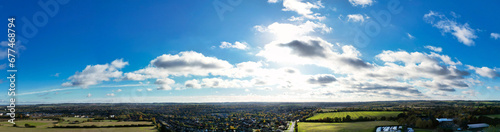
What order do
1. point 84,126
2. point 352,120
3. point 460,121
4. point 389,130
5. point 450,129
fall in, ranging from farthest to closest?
point 352,120 → point 84,126 → point 389,130 → point 460,121 → point 450,129

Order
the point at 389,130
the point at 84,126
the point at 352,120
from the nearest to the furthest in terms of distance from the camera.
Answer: the point at 389,130 < the point at 84,126 < the point at 352,120

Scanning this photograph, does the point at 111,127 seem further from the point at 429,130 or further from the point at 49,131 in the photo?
the point at 429,130

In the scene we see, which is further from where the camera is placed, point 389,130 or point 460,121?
point 389,130

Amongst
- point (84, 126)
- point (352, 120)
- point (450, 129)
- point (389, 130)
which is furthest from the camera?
point (352, 120)

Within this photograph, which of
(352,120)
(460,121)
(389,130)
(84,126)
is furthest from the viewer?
(352,120)

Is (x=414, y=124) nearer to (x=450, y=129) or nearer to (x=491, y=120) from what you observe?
(x=450, y=129)

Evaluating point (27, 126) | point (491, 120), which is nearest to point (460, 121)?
point (491, 120)

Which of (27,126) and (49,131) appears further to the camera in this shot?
(27,126)

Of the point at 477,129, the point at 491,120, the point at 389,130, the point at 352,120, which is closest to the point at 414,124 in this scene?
the point at 389,130
